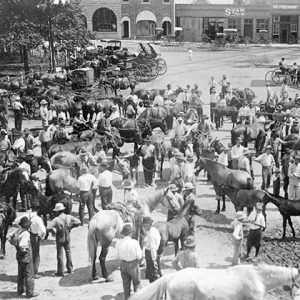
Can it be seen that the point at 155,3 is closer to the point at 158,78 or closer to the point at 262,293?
the point at 158,78

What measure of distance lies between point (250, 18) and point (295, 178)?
159 feet

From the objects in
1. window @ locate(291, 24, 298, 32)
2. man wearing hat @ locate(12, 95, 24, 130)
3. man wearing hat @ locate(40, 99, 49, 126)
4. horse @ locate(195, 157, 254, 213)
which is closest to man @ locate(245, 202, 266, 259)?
horse @ locate(195, 157, 254, 213)

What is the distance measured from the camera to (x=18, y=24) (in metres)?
31.1

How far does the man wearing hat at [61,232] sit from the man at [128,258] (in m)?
1.56

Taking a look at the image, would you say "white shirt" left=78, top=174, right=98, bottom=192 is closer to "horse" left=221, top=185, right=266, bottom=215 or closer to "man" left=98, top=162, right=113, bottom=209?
"man" left=98, top=162, right=113, bottom=209

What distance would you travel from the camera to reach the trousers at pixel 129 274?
8453mm

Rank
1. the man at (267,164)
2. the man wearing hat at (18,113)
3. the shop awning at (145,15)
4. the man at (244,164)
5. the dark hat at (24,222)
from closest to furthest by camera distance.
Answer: the dark hat at (24,222)
the man at (244,164)
the man at (267,164)
the man wearing hat at (18,113)
the shop awning at (145,15)

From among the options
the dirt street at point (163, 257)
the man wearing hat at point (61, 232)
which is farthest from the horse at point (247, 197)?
the man wearing hat at point (61, 232)

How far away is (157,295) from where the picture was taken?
7031 mm

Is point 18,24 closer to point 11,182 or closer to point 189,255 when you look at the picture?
point 11,182

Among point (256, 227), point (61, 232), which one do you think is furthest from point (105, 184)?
point (256, 227)

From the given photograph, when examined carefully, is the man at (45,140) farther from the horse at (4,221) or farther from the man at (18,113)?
the horse at (4,221)

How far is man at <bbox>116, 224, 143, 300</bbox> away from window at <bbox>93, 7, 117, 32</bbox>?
50.8m

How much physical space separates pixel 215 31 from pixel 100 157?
4209 cm
